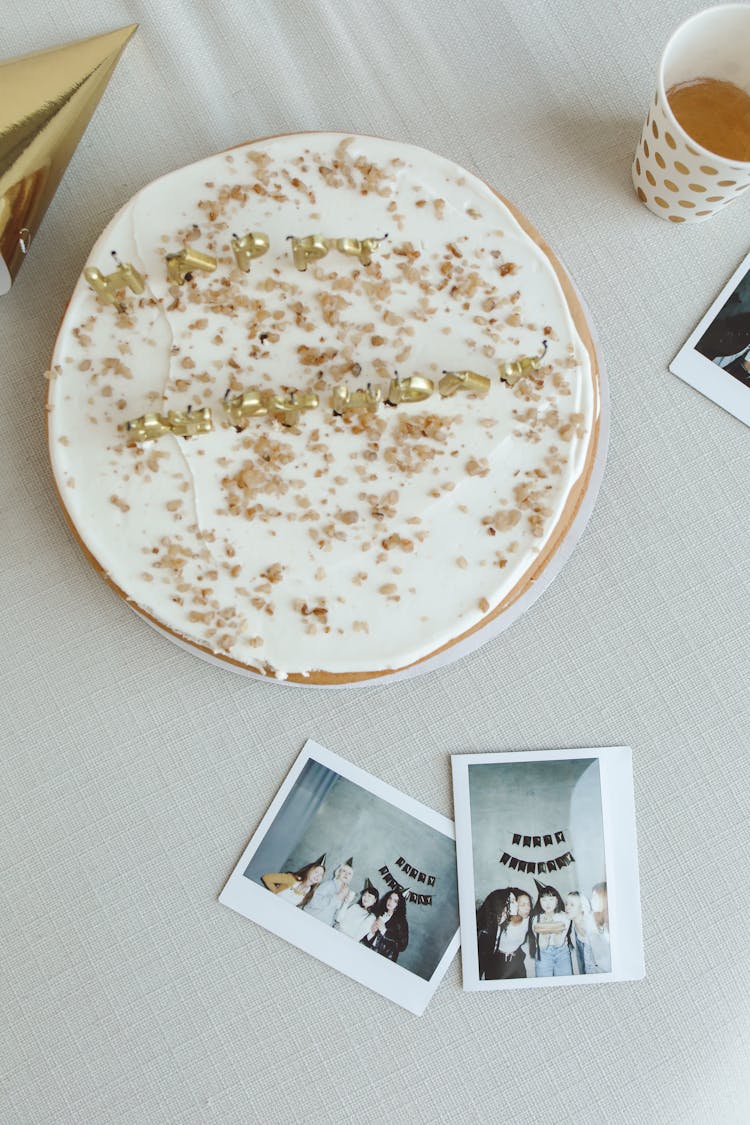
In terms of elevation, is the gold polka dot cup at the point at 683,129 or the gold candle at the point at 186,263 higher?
the gold candle at the point at 186,263

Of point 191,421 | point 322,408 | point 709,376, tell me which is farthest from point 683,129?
point 191,421

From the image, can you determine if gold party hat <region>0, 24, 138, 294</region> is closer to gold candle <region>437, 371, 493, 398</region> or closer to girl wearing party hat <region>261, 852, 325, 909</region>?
gold candle <region>437, 371, 493, 398</region>

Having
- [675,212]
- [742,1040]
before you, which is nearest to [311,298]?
[675,212]

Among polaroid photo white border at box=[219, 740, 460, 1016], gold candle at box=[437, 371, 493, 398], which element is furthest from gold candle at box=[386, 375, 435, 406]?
→ polaroid photo white border at box=[219, 740, 460, 1016]

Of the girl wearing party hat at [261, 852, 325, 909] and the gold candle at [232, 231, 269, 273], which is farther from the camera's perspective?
the girl wearing party hat at [261, 852, 325, 909]

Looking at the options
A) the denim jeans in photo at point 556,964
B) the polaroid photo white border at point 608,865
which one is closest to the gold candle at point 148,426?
the polaroid photo white border at point 608,865

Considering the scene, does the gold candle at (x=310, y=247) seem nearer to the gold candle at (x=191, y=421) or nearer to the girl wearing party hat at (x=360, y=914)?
the gold candle at (x=191, y=421)
